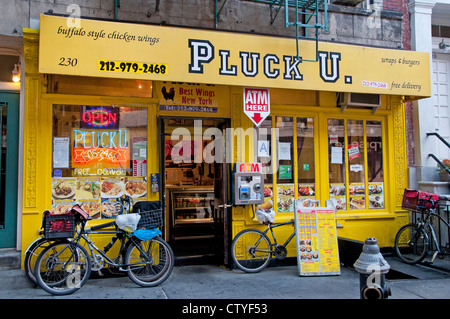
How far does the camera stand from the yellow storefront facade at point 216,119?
592 cm

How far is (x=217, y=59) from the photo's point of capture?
617 cm

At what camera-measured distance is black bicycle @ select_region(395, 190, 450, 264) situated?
7.18 meters

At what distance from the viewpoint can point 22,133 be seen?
248 inches

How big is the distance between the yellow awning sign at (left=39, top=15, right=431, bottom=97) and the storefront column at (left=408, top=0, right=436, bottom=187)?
42.7 inches

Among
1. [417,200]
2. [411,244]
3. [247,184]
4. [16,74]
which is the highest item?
[16,74]

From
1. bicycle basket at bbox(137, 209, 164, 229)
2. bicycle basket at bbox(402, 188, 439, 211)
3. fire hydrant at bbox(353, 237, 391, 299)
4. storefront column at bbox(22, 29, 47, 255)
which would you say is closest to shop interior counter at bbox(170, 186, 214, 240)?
bicycle basket at bbox(137, 209, 164, 229)

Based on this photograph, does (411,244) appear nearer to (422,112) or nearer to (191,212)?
(422,112)

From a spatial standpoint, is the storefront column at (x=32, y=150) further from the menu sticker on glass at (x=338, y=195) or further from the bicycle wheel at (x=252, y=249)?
the menu sticker on glass at (x=338, y=195)

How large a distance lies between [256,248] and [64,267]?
3.20 metres

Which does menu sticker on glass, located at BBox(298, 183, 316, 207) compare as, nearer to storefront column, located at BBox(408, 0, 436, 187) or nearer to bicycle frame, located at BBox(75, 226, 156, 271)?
storefront column, located at BBox(408, 0, 436, 187)

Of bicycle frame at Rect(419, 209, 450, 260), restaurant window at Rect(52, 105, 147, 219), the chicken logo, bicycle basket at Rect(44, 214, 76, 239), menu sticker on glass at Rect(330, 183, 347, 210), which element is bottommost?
bicycle frame at Rect(419, 209, 450, 260)

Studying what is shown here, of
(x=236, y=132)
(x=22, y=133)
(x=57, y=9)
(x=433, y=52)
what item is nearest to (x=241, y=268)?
(x=236, y=132)

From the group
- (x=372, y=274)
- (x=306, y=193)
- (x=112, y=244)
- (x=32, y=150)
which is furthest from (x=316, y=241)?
(x=32, y=150)

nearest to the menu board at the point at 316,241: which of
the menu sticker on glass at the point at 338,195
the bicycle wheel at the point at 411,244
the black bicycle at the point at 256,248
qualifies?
the black bicycle at the point at 256,248
